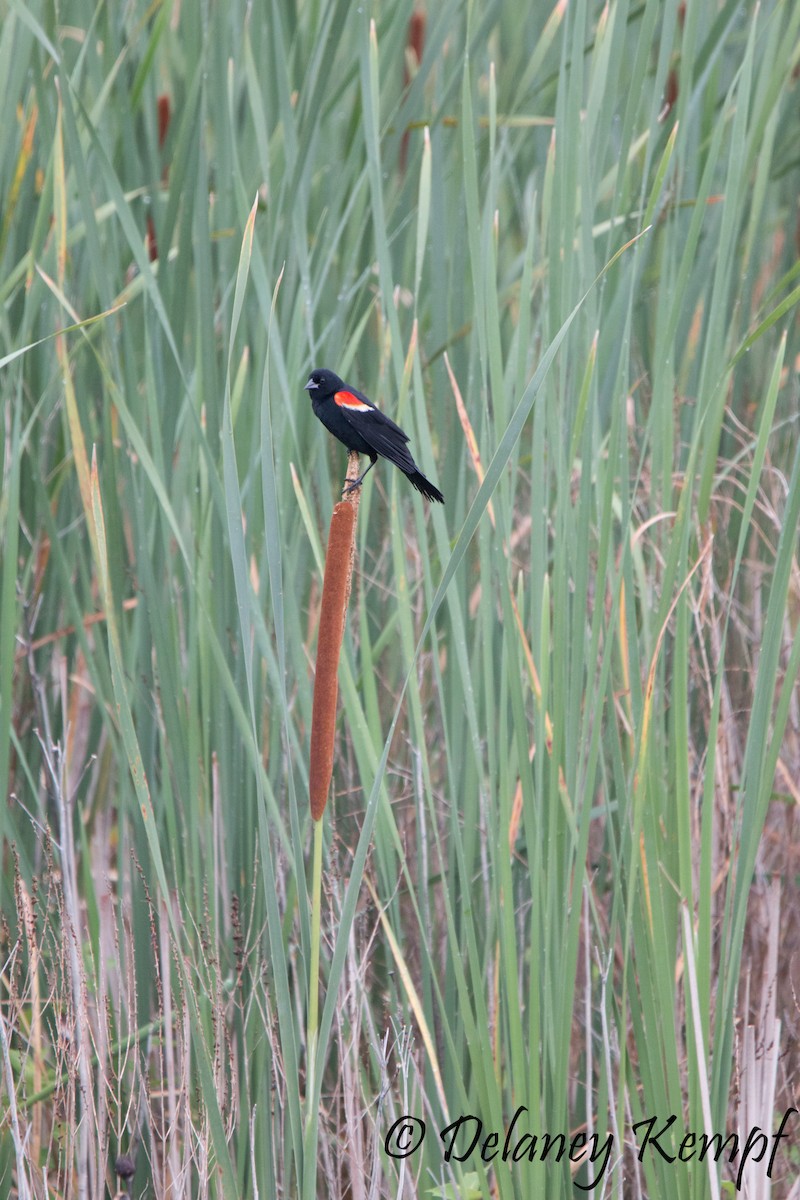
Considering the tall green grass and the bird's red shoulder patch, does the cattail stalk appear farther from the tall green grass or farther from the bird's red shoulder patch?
the bird's red shoulder patch

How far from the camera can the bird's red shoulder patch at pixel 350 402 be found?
3.91ft

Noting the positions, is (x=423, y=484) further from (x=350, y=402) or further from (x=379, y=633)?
(x=379, y=633)

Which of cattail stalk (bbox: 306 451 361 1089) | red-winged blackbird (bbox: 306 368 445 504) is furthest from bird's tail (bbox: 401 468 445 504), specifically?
cattail stalk (bbox: 306 451 361 1089)

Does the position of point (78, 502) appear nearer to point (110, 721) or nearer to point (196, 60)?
point (110, 721)

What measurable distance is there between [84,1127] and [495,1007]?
47 centimetres

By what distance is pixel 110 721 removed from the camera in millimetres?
1456

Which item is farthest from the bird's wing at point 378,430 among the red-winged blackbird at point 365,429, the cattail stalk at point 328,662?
the cattail stalk at point 328,662

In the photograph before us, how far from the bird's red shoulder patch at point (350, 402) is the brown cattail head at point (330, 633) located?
0.24 meters

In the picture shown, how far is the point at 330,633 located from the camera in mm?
920

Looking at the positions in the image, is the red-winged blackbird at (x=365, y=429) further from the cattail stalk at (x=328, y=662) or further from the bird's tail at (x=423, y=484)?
the cattail stalk at (x=328, y=662)

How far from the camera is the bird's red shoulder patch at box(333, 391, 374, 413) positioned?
119 cm

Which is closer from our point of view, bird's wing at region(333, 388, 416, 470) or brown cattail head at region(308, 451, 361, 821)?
brown cattail head at region(308, 451, 361, 821)

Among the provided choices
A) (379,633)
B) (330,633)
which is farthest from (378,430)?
(379,633)

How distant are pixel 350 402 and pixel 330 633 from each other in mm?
384
